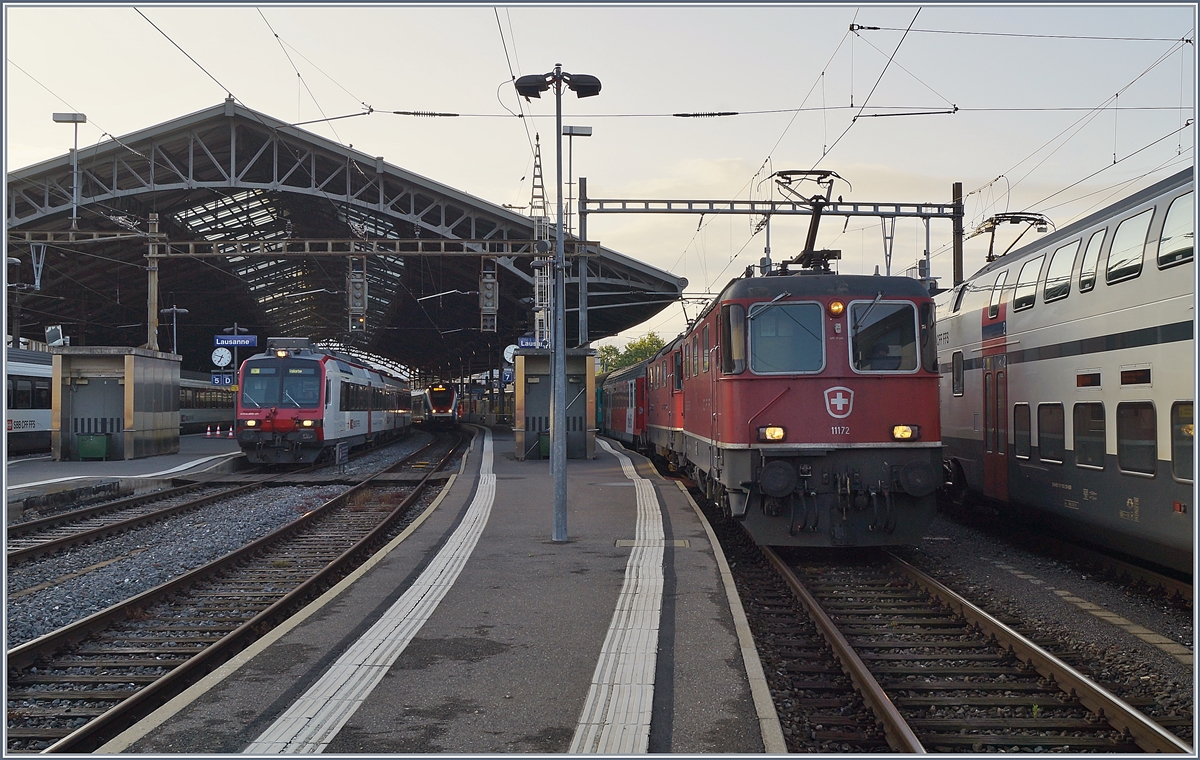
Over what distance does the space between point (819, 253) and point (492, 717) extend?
26.8 ft

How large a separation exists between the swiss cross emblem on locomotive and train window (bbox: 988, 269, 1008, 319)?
3.67 metres

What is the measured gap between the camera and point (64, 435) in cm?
2344

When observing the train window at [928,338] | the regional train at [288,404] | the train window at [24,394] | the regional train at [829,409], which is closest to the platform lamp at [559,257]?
the regional train at [829,409]

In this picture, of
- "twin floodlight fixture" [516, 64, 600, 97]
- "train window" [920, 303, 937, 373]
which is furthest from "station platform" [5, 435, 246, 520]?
"train window" [920, 303, 937, 373]

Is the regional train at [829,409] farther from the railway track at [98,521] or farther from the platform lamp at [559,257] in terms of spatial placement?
the railway track at [98,521]

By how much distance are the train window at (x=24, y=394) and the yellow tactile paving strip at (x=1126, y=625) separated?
27.7 m

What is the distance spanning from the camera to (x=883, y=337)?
399 inches

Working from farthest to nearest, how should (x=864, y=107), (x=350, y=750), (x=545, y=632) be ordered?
1. (x=864, y=107)
2. (x=545, y=632)
3. (x=350, y=750)

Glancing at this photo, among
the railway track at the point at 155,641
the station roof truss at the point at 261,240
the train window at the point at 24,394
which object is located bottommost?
the railway track at the point at 155,641

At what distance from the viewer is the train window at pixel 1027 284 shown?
36.0 feet

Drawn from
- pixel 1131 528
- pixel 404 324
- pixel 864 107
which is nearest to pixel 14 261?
pixel 864 107

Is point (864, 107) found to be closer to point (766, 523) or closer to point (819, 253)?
point (819, 253)

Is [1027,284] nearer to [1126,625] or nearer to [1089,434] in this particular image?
[1089,434]

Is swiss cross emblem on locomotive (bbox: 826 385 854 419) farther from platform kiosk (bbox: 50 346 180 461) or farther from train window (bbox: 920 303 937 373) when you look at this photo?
platform kiosk (bbox: 50 346 180 461)
